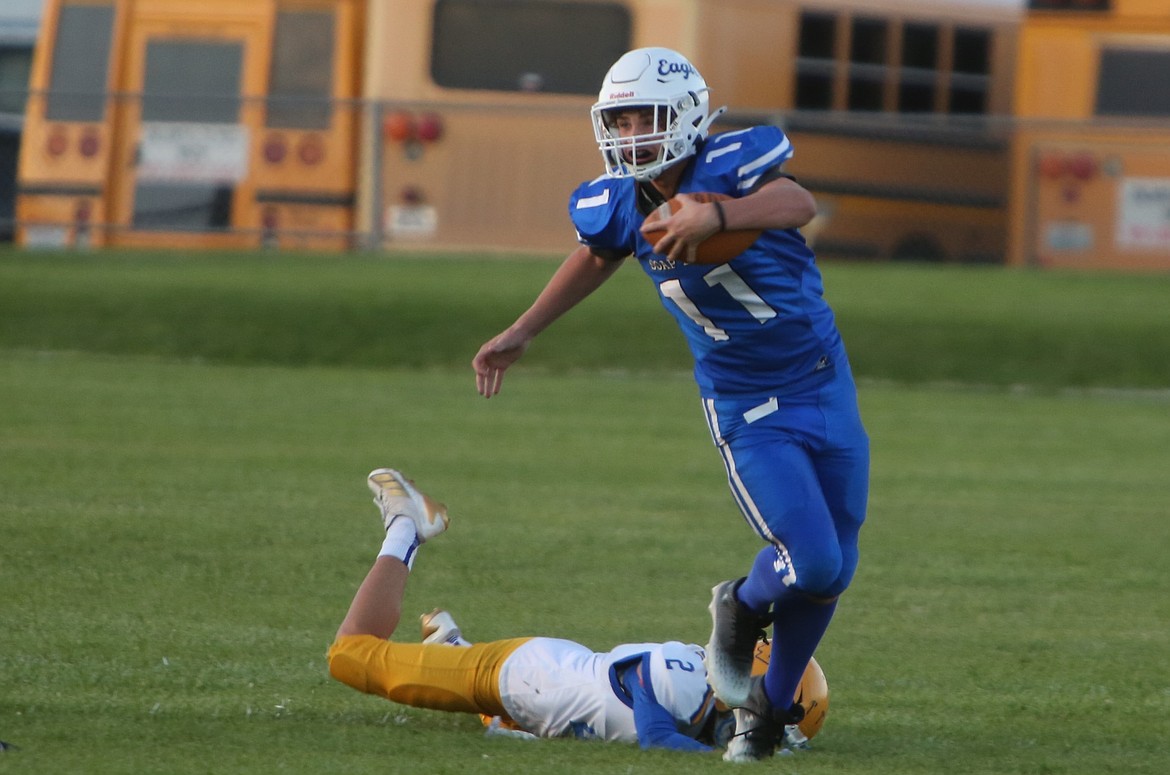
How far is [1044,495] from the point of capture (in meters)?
11.8

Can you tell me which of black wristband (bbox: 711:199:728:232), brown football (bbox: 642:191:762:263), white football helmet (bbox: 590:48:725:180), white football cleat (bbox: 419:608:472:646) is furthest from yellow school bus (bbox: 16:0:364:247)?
black wristband (bbox: 711:199:728:232)

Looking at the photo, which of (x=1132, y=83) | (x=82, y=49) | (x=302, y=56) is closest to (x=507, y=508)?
(x=302, y=56)

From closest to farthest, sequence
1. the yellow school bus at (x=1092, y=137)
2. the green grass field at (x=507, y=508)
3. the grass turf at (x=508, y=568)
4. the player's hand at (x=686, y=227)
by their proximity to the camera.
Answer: the player's hand at (x=686, y=227) < the grass turf at (x=508, y=568) < the green grass field at (x=507, y=508) < the yellow school bus at (x=1092, y=137)

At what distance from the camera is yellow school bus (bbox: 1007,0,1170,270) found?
2041cm

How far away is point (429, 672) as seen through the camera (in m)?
6.19

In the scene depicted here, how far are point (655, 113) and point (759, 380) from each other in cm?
85

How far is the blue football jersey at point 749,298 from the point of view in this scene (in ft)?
19.2

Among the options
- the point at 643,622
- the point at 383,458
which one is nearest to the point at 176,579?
the point at 643,622

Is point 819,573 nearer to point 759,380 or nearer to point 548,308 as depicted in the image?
point 759,380

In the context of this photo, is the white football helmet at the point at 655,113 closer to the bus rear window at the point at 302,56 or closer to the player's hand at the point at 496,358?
the player's hand at the point at 496,358

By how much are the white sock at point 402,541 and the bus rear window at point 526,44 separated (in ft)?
49.3

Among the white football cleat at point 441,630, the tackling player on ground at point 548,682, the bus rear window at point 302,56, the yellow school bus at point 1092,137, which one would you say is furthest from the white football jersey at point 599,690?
the bus rear window at point 302,56

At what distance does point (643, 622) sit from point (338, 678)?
1896 mm

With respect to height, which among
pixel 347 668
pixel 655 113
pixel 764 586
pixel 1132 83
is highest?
pixel 1132 83
